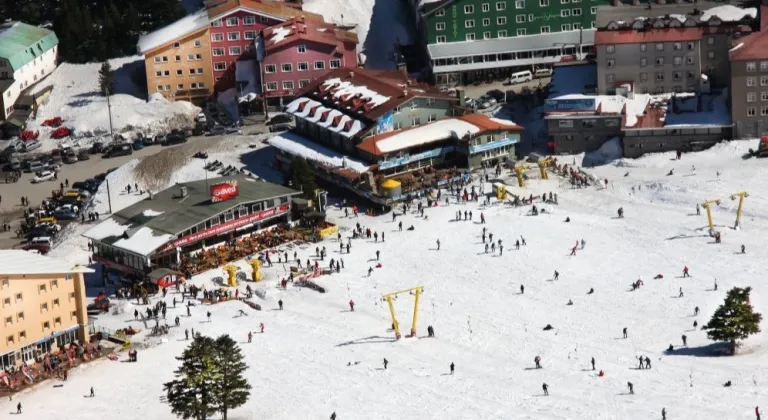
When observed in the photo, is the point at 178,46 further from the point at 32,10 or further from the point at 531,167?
the point at 531,167

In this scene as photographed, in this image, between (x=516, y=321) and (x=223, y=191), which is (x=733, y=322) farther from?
(x=223, y=191)

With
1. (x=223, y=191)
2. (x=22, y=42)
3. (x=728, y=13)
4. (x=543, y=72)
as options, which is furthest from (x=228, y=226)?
(x=728, y=13)

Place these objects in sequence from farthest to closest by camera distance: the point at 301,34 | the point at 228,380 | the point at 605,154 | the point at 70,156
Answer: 1. the point at 301,34
2. the point at 70,156
3. the point at 605,154
4. the point at 228,380

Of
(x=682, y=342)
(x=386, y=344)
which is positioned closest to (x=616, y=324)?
(x=682, y=342)

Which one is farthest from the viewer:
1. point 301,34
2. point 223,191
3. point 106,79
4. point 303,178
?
point 106,79

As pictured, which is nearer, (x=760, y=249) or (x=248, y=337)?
(x=248, y=337)
